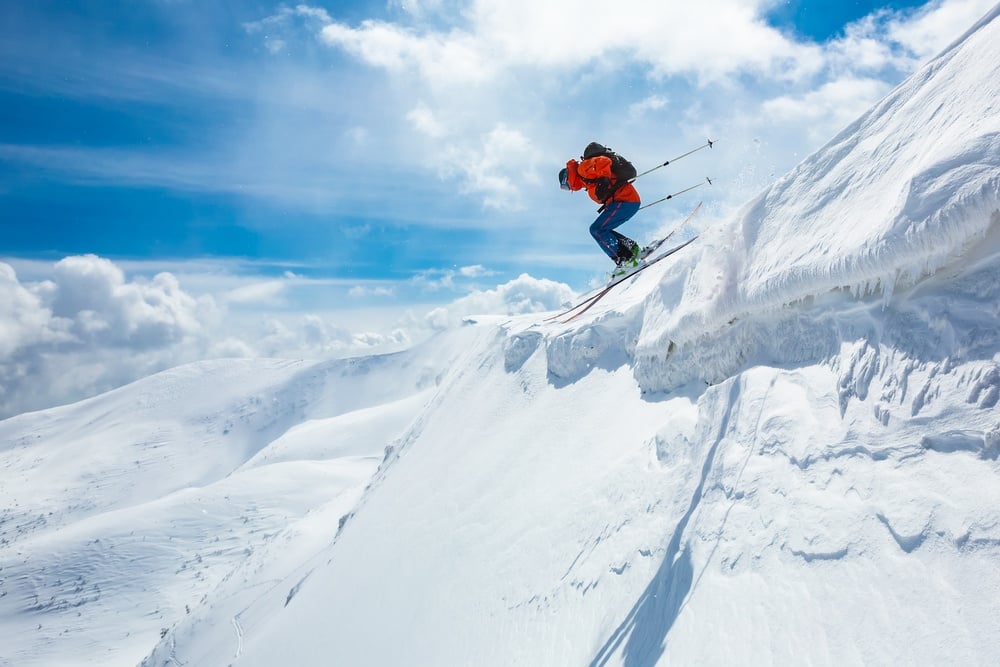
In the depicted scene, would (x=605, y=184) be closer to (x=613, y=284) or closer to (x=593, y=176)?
(x=593, y=176)

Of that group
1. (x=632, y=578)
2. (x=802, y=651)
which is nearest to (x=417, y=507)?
(x=632, y=578)

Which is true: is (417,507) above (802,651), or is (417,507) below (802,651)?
above

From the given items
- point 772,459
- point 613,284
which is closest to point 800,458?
point 772,459

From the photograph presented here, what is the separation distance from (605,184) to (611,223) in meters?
0.95

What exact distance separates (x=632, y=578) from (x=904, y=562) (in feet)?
11.4

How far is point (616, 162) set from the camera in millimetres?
11641

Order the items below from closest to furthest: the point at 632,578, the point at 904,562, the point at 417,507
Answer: the point at 904,562 < the point at 632,578 < the point at 417,507

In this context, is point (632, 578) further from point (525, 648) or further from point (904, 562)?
point (904, 562)

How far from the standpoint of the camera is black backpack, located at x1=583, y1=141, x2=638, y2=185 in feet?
38.2

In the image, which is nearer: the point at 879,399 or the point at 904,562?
the point at 904,562

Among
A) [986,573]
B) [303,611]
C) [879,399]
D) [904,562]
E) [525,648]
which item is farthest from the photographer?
[303,611]

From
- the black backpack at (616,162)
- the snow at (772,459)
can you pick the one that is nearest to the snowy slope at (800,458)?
the snow at (772,459)

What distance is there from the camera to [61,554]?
278ft

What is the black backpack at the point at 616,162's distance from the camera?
1166 cm
